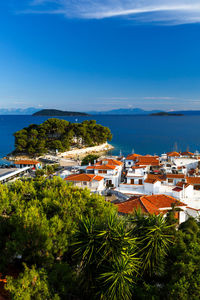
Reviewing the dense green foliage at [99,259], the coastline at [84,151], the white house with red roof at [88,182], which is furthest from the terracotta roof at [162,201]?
the coastline at [84,151]

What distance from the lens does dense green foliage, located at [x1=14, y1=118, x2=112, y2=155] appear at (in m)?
55.0

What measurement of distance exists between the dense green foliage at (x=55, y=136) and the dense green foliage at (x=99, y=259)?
4698cm

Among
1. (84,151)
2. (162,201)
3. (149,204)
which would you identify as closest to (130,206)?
(149,204)

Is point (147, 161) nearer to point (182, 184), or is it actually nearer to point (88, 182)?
point (182, 184)

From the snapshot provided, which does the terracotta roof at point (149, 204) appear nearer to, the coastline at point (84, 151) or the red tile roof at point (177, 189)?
the red tile roof at point (177, 189)

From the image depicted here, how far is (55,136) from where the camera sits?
6397 centimetres

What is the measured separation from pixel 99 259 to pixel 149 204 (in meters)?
11.3

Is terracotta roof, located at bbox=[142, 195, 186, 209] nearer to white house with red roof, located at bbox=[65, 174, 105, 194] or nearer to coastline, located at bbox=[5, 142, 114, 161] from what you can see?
white house with red roof, located at bbox=[65, 174, 105, 194]

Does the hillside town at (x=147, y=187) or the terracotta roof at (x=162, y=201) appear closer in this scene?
the hillside town at (x=147, y=187)

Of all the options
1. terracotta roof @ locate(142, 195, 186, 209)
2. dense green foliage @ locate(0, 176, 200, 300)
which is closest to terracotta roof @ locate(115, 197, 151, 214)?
terracotta roof @ locate(142, 195, 186, 209)

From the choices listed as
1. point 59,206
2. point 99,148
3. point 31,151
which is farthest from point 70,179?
point 99,148

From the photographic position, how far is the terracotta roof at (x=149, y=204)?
1635cm

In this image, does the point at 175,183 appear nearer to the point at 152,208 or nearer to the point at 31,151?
the point at 152,208

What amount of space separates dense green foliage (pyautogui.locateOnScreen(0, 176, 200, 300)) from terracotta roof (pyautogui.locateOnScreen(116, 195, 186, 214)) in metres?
6.56
